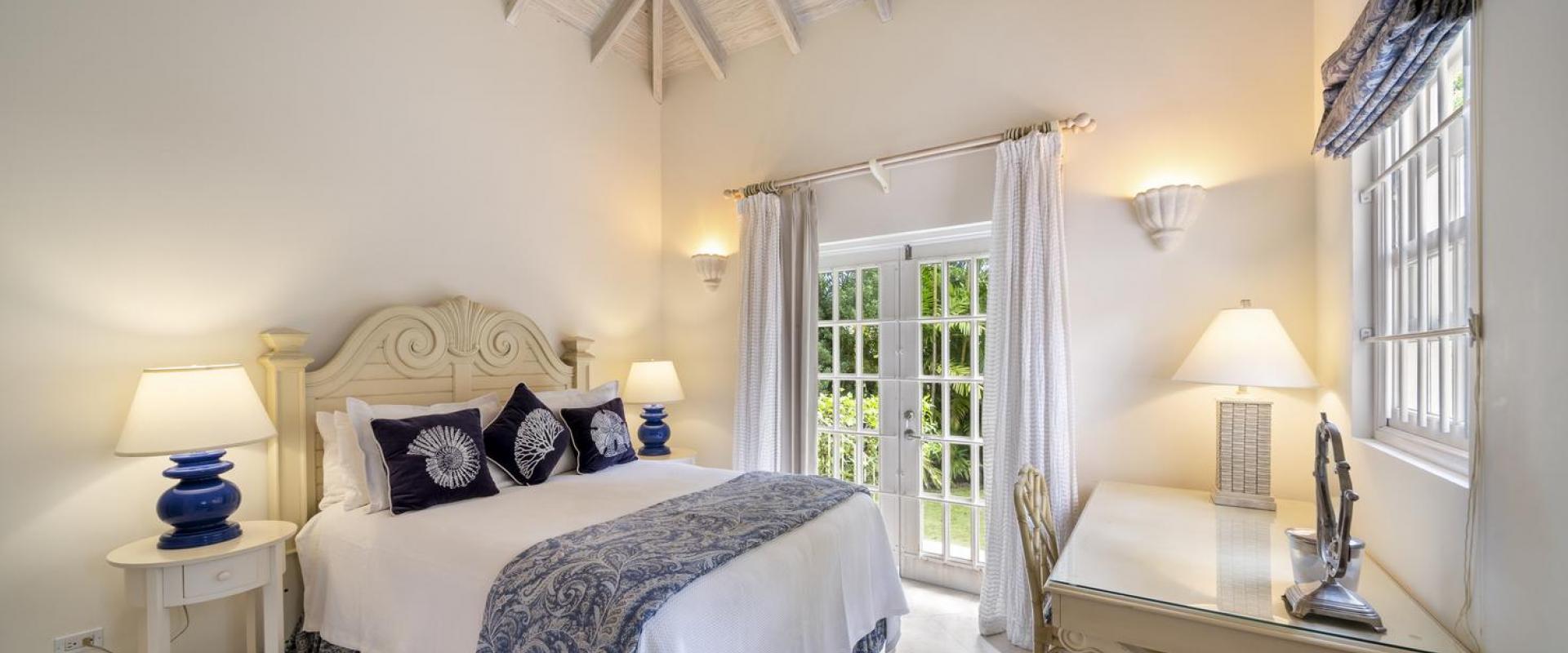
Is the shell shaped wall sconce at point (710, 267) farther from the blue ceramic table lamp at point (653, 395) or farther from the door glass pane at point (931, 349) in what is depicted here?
the door glass pane at point (931, 349)

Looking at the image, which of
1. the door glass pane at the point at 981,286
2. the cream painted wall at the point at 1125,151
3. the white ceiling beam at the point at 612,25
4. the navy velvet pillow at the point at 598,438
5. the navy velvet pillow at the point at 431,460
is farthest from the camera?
the white ceiling beam at the point at 612,25

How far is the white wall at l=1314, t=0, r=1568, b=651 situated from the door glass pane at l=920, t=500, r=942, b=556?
212cm

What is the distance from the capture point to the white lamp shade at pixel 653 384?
3691mm

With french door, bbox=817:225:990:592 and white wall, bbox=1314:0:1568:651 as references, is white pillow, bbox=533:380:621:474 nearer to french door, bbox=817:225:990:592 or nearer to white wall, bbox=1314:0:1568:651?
french door, bbox=817:225:990:592

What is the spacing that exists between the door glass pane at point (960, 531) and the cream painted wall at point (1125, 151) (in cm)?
72

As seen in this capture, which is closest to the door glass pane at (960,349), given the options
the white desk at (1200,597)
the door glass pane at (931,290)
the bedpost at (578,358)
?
the door glass pane at (931,290)

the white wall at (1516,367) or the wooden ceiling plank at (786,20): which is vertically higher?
the wooden ceiling plank at (786,20)

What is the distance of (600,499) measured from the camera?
2.40m

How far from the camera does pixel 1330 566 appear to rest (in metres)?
1.26

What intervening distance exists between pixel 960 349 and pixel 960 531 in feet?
3.24

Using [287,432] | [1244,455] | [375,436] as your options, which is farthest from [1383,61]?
[287,432]

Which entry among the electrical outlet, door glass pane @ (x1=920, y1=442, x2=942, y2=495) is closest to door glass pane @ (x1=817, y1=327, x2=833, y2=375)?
door glass pane @ (x1=920, y1=442, x2=942, y2=495)

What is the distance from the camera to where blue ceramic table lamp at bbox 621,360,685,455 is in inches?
146

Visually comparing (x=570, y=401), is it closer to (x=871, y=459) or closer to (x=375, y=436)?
(x=375, y=436)
